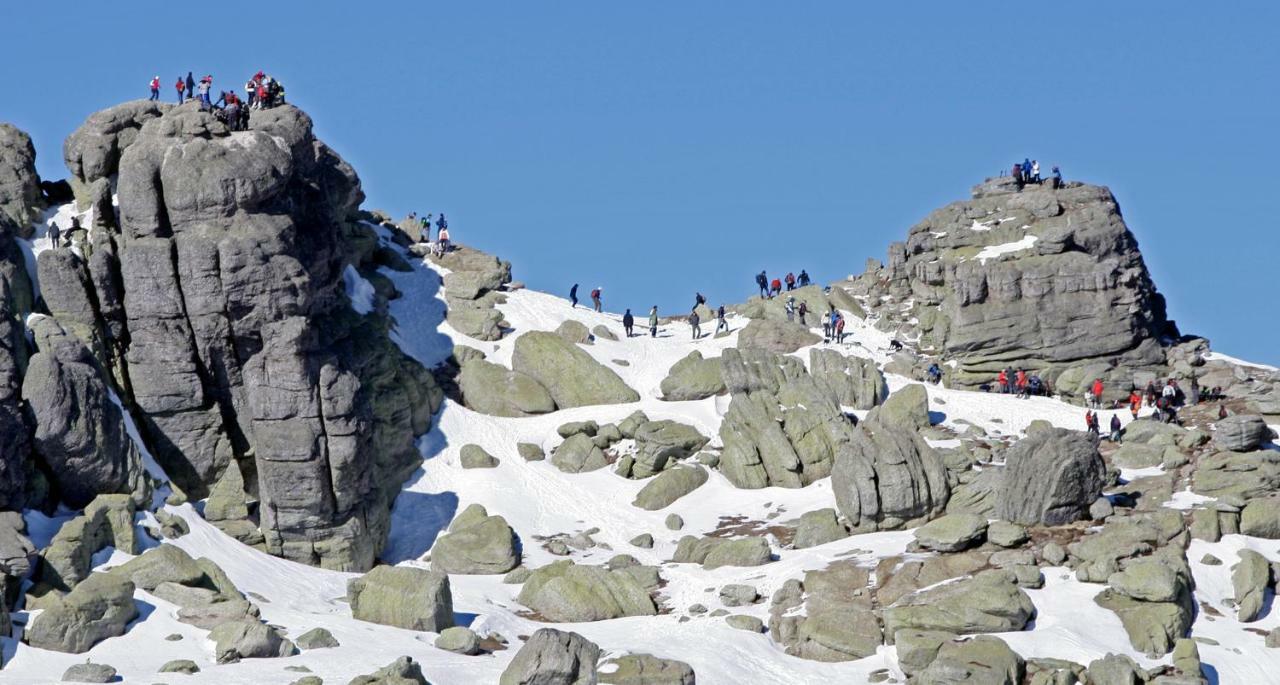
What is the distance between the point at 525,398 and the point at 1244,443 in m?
38.4

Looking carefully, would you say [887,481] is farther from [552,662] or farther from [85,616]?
[85,616]

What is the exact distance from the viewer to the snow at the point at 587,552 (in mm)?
70188

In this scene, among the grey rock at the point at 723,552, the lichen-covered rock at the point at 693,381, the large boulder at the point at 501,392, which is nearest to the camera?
the grey rock at the point at 723,552

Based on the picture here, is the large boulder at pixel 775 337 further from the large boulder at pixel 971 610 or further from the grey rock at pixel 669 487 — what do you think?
the large boulder at pixel 971 610

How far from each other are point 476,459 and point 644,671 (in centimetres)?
2823

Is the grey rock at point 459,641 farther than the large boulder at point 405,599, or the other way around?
the large boulder at point 405,599

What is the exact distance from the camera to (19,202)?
3455 inches

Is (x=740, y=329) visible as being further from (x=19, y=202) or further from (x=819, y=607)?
(x=19, y=202)

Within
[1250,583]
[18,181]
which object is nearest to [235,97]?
[18,181]

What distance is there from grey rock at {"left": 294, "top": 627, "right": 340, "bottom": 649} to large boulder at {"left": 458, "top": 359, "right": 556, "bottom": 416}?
1211 inches

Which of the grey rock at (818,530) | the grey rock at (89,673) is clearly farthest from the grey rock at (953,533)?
the grey rock at (89,673)

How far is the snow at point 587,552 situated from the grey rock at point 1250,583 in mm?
553

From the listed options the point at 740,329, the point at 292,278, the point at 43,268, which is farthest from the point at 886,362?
the point at 43,268

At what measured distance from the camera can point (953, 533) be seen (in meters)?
79.8
